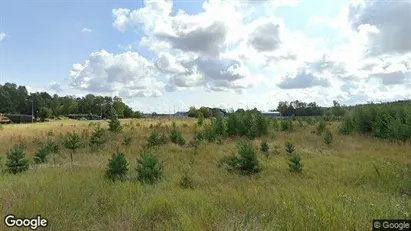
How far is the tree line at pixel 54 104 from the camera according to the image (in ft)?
370

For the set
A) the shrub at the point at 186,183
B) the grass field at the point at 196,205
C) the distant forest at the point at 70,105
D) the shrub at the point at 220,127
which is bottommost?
the shrub at the point at 186,183

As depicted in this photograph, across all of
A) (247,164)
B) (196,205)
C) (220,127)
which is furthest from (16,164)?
(220,127)

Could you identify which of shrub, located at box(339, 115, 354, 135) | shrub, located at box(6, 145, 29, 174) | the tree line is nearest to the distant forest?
the tree line

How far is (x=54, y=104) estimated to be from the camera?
397 feet

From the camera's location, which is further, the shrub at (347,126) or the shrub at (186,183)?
the shrub at (347,126)

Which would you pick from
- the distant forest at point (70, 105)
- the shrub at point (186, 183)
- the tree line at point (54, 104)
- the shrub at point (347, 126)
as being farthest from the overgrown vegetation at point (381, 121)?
the tree line at point (54, 104)

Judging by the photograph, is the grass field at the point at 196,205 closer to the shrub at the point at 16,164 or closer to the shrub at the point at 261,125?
the shrub at the point at 16,164

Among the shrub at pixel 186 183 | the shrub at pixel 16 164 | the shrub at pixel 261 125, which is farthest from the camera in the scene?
the shrub at pixel 261 125

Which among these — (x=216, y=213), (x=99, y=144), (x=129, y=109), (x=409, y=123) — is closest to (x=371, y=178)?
(x=216, y=213)

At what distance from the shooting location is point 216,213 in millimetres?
5508

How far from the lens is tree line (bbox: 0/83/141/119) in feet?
370

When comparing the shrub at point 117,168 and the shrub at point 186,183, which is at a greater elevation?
the shrub at point 117,168

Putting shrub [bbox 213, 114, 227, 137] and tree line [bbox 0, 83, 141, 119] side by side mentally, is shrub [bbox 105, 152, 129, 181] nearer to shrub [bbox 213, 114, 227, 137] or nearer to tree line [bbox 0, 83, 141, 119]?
shrub [bbox 213, 114, 227, 137]

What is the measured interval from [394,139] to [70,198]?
2526 cm
